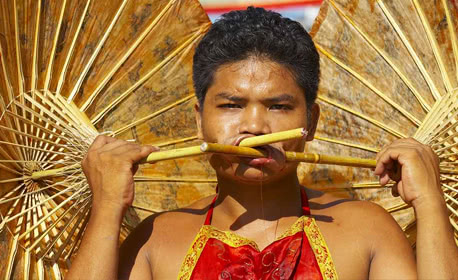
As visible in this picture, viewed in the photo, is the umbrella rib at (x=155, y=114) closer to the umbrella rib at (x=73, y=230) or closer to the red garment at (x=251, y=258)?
the umbrella rib at (x=73, y=230)

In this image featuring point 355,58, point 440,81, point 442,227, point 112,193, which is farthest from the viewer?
point 355,58

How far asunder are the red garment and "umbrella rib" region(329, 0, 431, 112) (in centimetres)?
84

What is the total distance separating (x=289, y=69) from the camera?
8.95 feet

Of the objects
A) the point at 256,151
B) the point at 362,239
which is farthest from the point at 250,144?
the point at 362,239

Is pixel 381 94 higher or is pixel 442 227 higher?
pixel 381 94

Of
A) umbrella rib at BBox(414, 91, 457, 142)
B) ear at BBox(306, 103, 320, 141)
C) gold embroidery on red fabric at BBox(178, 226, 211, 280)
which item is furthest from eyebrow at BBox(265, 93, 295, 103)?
umbrella rib at BBox(414, 91, 457, 142)

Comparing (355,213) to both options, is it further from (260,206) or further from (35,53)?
(35,53)

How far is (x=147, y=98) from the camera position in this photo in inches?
139

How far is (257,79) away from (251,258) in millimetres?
590

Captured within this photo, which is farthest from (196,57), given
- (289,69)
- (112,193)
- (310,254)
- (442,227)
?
(442,227)

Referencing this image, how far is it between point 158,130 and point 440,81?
4.00 ft

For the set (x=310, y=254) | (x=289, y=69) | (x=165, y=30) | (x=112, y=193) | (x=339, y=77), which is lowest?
(x=310, y=254)

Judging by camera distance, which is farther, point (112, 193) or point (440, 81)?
point (440, 81)

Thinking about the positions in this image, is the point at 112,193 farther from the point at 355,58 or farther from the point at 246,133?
the point at 355,58
